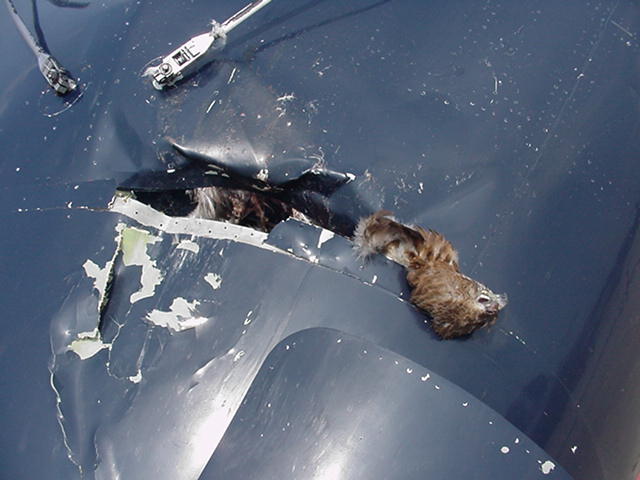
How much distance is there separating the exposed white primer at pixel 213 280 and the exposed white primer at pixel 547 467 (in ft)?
2.11

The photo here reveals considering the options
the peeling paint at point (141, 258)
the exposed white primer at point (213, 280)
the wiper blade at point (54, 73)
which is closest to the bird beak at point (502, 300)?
the exposed white primer at point (213, 280)

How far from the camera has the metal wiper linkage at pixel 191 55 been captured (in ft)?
5.67

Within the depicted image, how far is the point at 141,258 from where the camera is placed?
159 centimetres

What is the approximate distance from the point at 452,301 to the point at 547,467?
0.32 meters

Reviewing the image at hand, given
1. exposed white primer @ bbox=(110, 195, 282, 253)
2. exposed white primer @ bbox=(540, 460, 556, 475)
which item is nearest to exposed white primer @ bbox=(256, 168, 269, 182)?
exposed white primer @ bbox=(110, 195, 282, 253)

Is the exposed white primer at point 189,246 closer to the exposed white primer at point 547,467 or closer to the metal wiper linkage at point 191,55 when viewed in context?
the metal wiper linkage at point 191,55

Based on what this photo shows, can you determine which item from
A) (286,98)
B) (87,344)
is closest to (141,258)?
(87,344)

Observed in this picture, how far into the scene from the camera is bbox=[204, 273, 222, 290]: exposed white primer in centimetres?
155

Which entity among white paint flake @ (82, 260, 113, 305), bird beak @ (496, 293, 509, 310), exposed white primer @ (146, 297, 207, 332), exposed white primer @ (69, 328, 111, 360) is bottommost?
bird beak @ (496, 293, 509, 310)

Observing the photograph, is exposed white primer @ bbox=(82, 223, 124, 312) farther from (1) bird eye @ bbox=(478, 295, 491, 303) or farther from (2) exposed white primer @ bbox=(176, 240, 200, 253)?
(1) bird eye @ bbox=(478, 295, 491, 303)

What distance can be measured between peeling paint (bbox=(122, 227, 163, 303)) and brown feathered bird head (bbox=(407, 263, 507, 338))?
48 centimetres

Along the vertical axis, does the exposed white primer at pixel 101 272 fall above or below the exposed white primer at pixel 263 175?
above

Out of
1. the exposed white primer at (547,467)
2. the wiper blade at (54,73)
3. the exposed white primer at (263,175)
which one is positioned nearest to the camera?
the exposed white primer at (547,467)

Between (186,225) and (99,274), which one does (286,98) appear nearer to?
(186,225)
